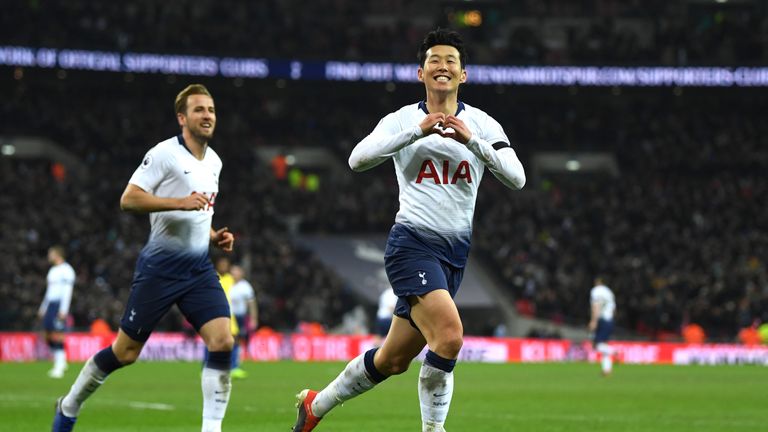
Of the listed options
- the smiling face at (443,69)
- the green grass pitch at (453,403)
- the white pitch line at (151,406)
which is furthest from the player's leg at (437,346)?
Answer: the white pitch line at (151,406)

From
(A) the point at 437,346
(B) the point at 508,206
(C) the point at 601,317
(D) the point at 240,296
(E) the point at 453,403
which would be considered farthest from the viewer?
(B) the point at 508,206

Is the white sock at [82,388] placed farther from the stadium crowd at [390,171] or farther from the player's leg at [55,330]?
the stadium crowd at [390,171]

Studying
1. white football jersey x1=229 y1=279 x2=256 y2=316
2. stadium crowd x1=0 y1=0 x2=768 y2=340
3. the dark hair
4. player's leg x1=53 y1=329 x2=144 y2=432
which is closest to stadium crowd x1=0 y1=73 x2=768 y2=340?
stadium crowd x1=0 y1=0 x2=768 y2=340

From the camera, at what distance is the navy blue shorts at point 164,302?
9906 millimetres

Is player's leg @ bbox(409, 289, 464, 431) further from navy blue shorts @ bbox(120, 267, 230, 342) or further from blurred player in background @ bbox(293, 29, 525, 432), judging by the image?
navy blue shorts @ bbox(120, 267, 230, 342)

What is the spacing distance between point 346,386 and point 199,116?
2617mm

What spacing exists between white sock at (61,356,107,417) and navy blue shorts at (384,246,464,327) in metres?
2.67

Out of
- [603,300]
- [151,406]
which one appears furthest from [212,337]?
[603,300]


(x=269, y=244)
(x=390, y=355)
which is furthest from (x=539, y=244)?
(x=390, y=355)

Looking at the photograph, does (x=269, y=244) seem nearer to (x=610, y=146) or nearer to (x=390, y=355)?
(x=610, y=146)

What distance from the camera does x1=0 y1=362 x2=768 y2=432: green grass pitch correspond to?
13664 millimetres

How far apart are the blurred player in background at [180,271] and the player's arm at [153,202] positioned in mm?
85

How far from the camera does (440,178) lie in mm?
8523

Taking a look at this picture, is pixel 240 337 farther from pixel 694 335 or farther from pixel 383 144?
pixel 383 144
